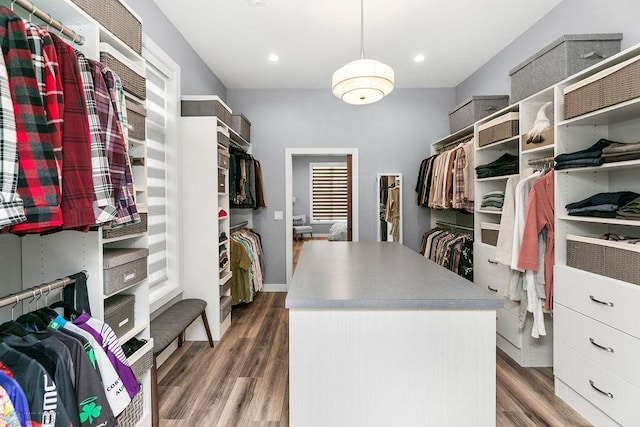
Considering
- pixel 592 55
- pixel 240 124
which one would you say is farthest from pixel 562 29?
pixel 240 124

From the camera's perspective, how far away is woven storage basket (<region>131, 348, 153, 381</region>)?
1.66 meters

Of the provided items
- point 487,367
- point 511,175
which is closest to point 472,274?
point 511,175

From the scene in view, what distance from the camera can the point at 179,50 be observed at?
3.06 meters

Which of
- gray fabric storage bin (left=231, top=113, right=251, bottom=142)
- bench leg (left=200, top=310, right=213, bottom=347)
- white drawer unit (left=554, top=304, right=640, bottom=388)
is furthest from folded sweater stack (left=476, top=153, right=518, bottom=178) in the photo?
bench leg (left=200, top=310, right=213, bottom=347)

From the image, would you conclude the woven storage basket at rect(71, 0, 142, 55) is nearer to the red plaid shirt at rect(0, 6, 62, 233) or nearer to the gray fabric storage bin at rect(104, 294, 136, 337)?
→ the red plaid shirt at rect(0, 6, 62, 233)

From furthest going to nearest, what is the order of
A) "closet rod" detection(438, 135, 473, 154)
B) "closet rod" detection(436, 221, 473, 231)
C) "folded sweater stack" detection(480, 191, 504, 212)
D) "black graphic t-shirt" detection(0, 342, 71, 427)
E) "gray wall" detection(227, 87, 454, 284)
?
"gray wall" detection(227, 87, 454, 284) → "closet rod" detection(436, 221, 473, 231) → "closet rod" detection(438, 135, 473, 154) → "folded sweater stack" detection(480, 191, 504, 212) → "black graphic t-shirt" detection(0, 342, 71, 427)

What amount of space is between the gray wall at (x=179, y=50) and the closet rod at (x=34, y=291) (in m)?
1.96

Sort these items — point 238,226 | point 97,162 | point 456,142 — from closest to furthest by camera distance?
1. point 97,162
2. point 456,142
3. point 238,226

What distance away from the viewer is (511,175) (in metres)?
2.63

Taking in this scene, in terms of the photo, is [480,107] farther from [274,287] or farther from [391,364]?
[274,287]

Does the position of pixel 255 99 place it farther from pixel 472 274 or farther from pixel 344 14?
pixel 472 274

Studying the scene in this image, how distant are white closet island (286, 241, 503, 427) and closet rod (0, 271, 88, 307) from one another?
931 millimetres

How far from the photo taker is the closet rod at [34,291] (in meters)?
1.12

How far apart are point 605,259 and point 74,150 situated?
2.53 m
